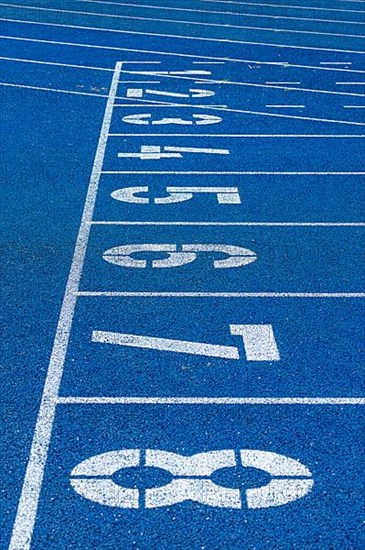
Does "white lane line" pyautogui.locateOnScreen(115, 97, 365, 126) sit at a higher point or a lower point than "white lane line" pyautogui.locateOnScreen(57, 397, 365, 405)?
higher

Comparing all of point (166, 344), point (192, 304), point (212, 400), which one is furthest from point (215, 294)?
point (212, 400)

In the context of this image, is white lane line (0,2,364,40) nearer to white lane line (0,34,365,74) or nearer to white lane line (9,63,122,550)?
white lane line (0,34,365,74)

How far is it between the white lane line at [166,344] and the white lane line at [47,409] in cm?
30

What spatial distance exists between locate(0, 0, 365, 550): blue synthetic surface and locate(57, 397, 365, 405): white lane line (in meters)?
0.06

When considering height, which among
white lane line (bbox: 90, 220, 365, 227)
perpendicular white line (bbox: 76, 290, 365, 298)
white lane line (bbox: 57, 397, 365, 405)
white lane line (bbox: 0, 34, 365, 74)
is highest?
white lane line (bbox: 0, 34, 365, 74)

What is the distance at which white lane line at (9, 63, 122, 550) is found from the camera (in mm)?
5238

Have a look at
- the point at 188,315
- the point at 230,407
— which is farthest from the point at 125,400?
the point at 188,315

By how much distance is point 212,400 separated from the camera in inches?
258

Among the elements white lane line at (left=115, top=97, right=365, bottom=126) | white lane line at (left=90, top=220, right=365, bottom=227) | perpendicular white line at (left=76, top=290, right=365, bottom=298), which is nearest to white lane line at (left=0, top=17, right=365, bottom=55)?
white lane line at (left=115, top=97, right=365, bottom=126)

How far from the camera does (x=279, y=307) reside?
26.4 ft

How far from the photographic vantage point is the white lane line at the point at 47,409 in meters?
5.24

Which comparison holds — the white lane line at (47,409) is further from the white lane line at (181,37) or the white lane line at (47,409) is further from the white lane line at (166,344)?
the white lane line at (181,37)

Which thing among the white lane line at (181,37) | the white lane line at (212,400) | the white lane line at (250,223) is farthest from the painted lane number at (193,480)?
the white lane line at (181,37)

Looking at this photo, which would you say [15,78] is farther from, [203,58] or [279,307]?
[279,307]
